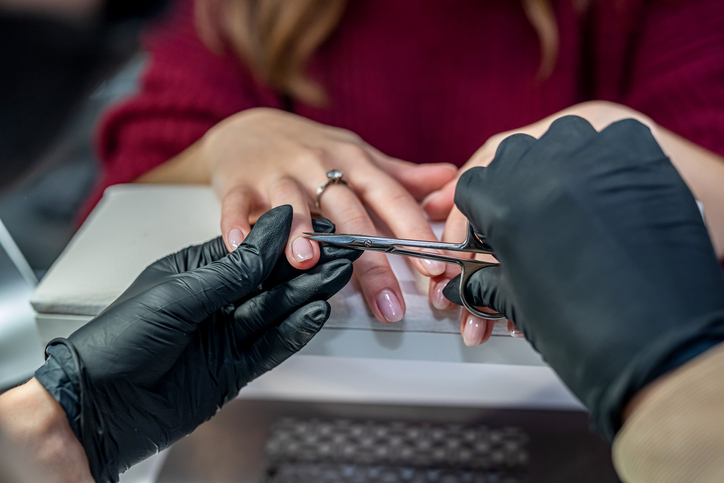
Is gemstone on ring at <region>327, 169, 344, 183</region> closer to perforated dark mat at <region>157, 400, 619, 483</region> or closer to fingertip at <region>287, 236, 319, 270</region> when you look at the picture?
fingertip at <region>287, 236, 319, 270</region>

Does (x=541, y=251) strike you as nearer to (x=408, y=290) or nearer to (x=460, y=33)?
(x=408, y=290)

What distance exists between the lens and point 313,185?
576 millimetres

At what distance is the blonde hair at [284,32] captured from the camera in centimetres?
80

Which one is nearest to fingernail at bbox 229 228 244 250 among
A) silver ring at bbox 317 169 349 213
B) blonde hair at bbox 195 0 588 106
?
silver ring at bbox 317 169 349 213

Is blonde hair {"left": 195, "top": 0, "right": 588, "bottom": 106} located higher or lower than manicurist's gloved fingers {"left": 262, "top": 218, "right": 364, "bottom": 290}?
higher

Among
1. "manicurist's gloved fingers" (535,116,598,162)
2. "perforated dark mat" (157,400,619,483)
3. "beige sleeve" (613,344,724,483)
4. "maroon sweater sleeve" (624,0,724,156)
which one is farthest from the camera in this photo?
"maroon sweater sleeve" (624,0,724,156)

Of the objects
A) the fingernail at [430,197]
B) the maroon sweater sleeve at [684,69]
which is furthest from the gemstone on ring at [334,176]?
the maroon sweater sleeve at [684,69]

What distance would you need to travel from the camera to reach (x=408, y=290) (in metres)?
0.47

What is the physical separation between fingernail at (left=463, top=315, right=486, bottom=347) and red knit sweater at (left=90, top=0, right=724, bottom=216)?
0.56 metres

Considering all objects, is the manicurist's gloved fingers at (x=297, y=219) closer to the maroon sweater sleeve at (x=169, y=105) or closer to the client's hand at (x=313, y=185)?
the client's hand at (x=313, y=185)

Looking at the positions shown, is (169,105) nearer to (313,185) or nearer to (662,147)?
(313,185)

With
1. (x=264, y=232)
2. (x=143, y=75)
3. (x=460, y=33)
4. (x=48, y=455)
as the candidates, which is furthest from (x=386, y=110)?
(x=48, y=455)

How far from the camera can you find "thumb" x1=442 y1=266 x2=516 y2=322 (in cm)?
40

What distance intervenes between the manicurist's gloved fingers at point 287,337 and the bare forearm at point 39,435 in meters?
0.15
